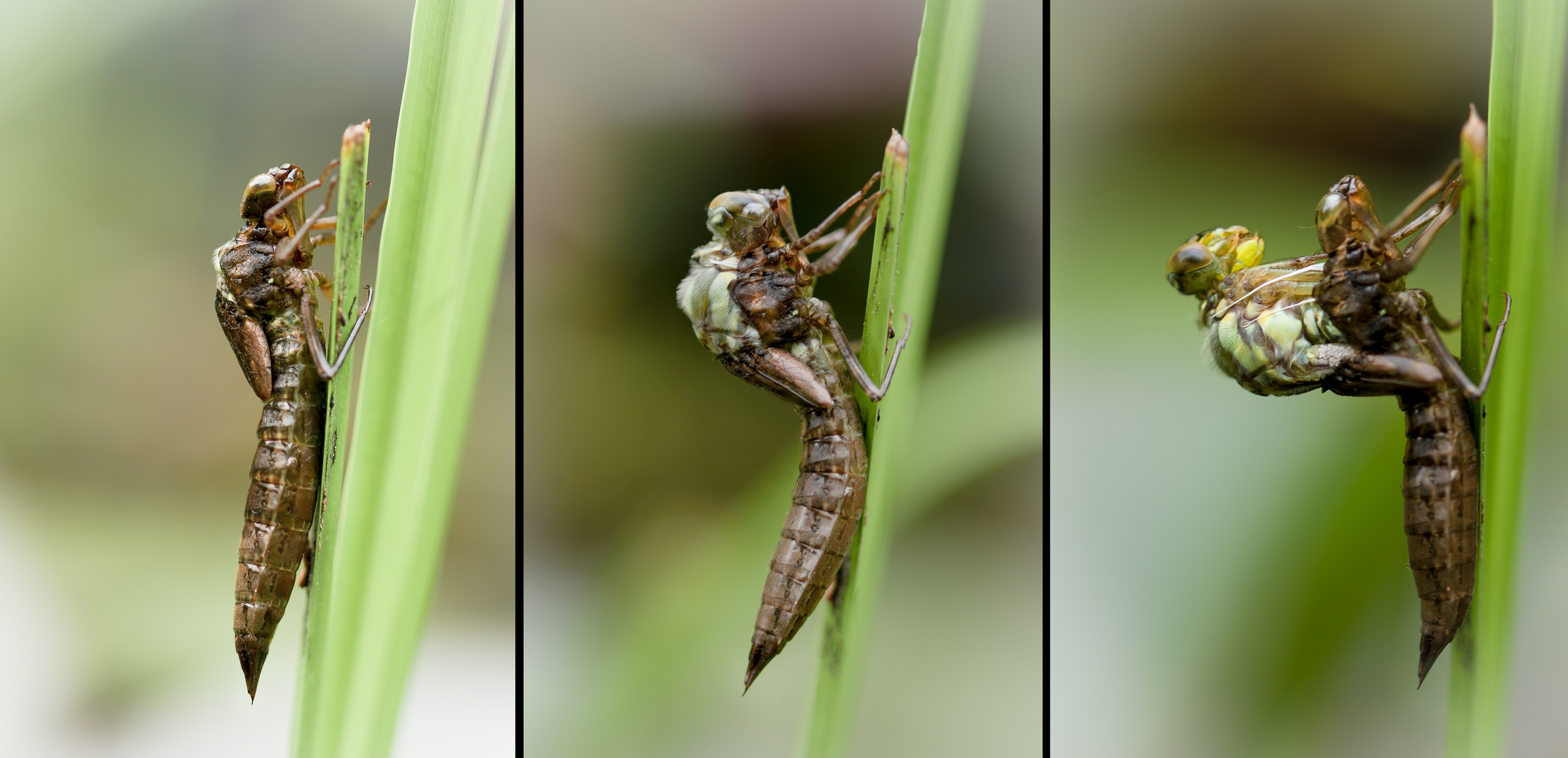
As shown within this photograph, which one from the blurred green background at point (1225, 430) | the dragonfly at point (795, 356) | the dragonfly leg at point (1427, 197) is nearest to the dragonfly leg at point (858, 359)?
the dragonfly at point (795, 356)

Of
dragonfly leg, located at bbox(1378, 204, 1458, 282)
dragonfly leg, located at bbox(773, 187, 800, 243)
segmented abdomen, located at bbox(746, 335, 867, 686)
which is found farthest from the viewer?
dragonfly leg, located at bbox(773, 187, 800, 243)

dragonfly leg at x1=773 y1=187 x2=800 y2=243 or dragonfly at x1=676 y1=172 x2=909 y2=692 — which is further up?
dragonfly leg at x1=773 y1=187 x2=800 y2=243

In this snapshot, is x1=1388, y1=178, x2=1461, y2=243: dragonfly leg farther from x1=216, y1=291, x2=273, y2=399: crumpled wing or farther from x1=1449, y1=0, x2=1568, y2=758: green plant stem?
x1=216, y1=291, x2=273, y2=399: crumpled wing

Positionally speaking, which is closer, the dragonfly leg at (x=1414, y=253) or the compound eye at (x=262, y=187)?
the dragonfly leg at (x=1414, y=253)

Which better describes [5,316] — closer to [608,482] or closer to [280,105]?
[280,105]

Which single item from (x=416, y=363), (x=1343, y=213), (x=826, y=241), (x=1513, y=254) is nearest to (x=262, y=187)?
(x=416, y=363)

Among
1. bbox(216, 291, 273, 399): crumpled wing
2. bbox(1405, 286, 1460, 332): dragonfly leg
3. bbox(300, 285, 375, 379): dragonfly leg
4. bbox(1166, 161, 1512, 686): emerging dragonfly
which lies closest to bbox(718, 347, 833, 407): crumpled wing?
bbox(300, 285, 375, 379): dragonfly leg

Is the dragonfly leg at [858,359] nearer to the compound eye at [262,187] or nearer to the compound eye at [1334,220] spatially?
the compound eye at [1334,220]
